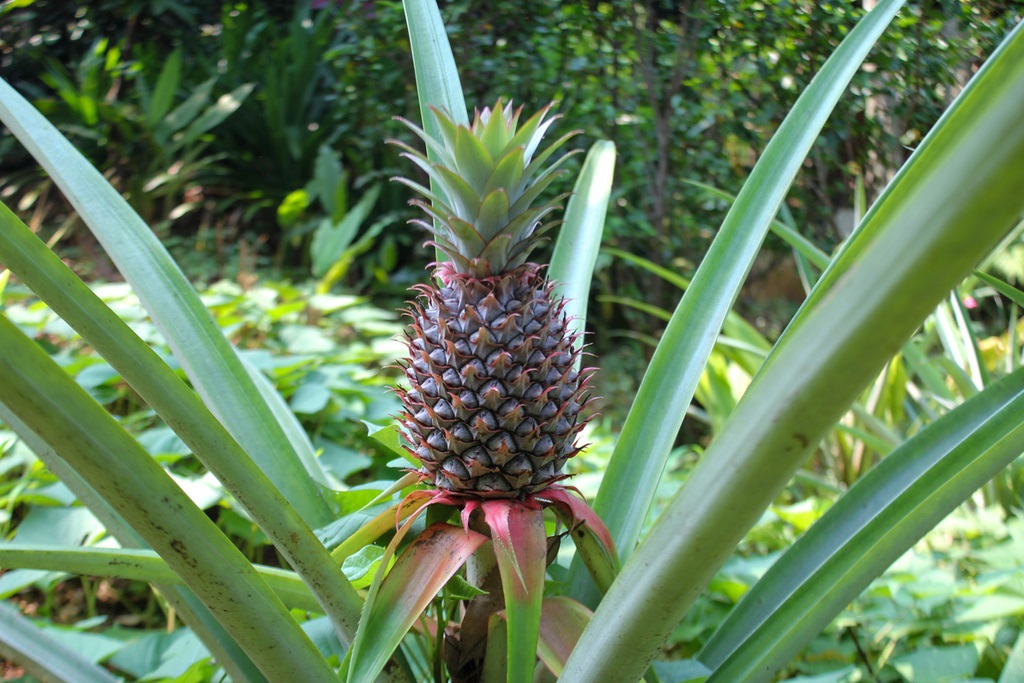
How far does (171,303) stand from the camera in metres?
0.85

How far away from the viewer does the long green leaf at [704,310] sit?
870 mm

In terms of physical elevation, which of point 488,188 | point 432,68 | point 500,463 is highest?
point 432,68

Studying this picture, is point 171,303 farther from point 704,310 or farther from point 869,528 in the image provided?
point 869,528

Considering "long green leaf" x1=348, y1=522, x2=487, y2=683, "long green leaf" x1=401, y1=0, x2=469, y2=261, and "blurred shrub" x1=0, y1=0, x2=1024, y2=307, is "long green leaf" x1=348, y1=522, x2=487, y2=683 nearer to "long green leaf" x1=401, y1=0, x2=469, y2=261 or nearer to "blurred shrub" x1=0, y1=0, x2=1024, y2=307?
"long green leaf" x1=401, y1=0, x2=469, y2=261

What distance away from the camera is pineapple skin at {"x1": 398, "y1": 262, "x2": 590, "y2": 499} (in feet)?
2.55

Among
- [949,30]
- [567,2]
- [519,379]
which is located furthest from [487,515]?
[567,2]

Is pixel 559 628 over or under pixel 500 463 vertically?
under

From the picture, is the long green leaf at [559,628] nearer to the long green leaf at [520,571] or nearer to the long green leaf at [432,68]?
the long green leaf at [520,571]

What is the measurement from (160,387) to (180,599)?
407 mm

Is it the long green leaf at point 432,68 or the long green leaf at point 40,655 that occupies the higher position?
the long green leaf at point 432,68

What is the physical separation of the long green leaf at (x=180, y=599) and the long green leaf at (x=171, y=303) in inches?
6.8

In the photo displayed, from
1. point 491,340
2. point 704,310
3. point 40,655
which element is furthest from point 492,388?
point 40,655

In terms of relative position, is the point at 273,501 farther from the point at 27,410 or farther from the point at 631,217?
the point at 631,217

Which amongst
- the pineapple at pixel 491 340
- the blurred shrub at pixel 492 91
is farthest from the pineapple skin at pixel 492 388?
the blurred shrub at pixel 492 91
